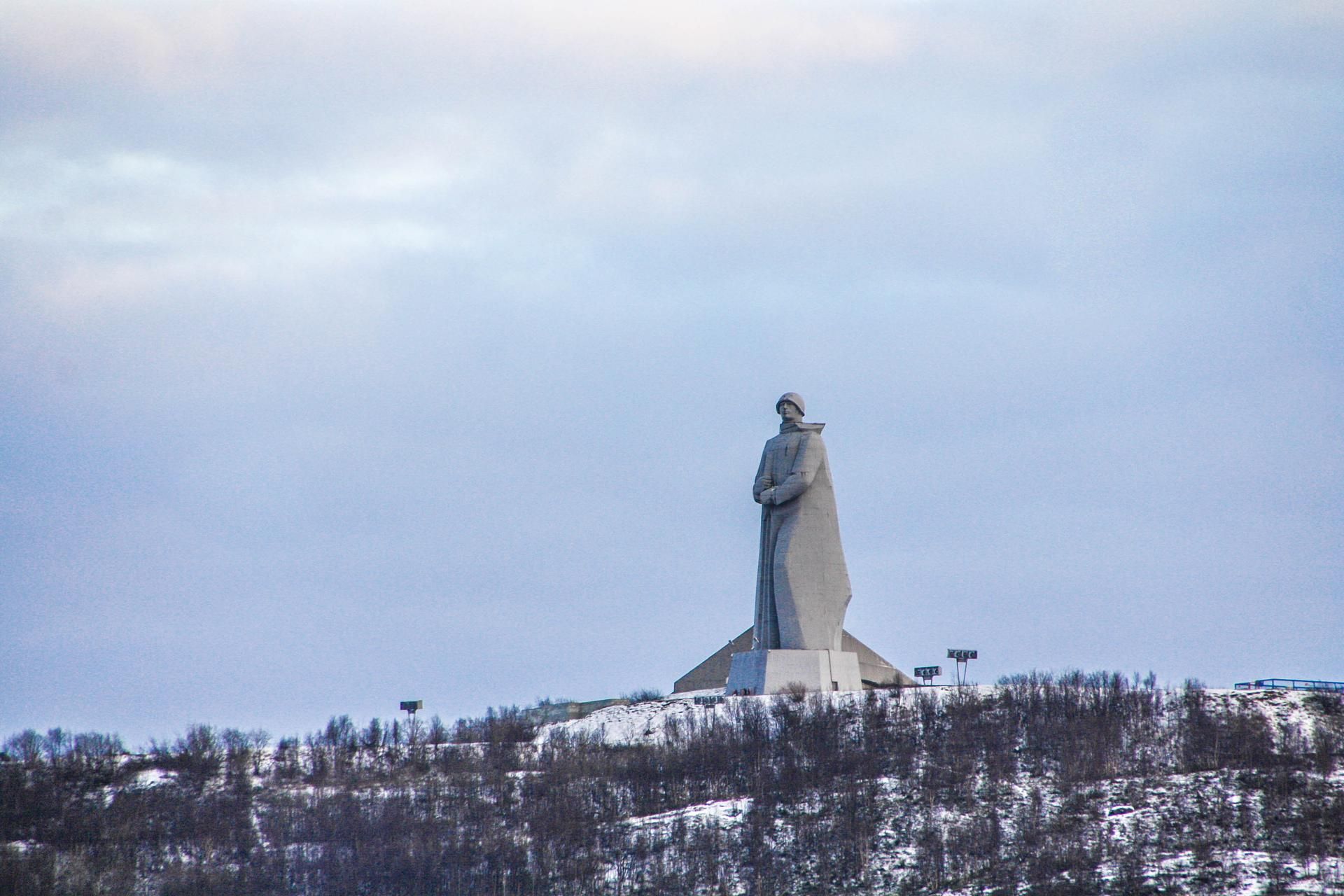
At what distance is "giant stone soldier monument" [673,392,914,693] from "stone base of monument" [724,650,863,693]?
12 millimetres

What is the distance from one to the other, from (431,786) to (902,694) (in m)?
7.85

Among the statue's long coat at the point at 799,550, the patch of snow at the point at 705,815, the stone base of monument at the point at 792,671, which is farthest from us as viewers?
the statue's long coat at the point at 799,550

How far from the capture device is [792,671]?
30406mm

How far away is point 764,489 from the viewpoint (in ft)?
104

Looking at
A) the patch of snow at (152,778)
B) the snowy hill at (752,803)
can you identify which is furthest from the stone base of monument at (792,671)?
the patch of snow at (152,778)

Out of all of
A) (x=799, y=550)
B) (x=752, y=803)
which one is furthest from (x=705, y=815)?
(x=799, y=550)

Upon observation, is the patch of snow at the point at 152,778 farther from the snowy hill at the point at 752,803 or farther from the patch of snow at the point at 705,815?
the patch of snow at the point at 705,815

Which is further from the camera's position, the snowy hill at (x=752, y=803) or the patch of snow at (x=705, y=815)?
the patch of snow at (x=705, y=815)

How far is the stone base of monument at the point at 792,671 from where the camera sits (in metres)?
30.3

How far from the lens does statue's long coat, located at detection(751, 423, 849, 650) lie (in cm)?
3083

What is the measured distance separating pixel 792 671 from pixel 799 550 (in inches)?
82.5

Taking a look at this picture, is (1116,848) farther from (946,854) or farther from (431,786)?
(431,786)

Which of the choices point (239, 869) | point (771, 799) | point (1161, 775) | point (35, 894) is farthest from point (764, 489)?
point (35, 894)

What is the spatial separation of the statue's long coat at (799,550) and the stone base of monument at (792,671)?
240mm
